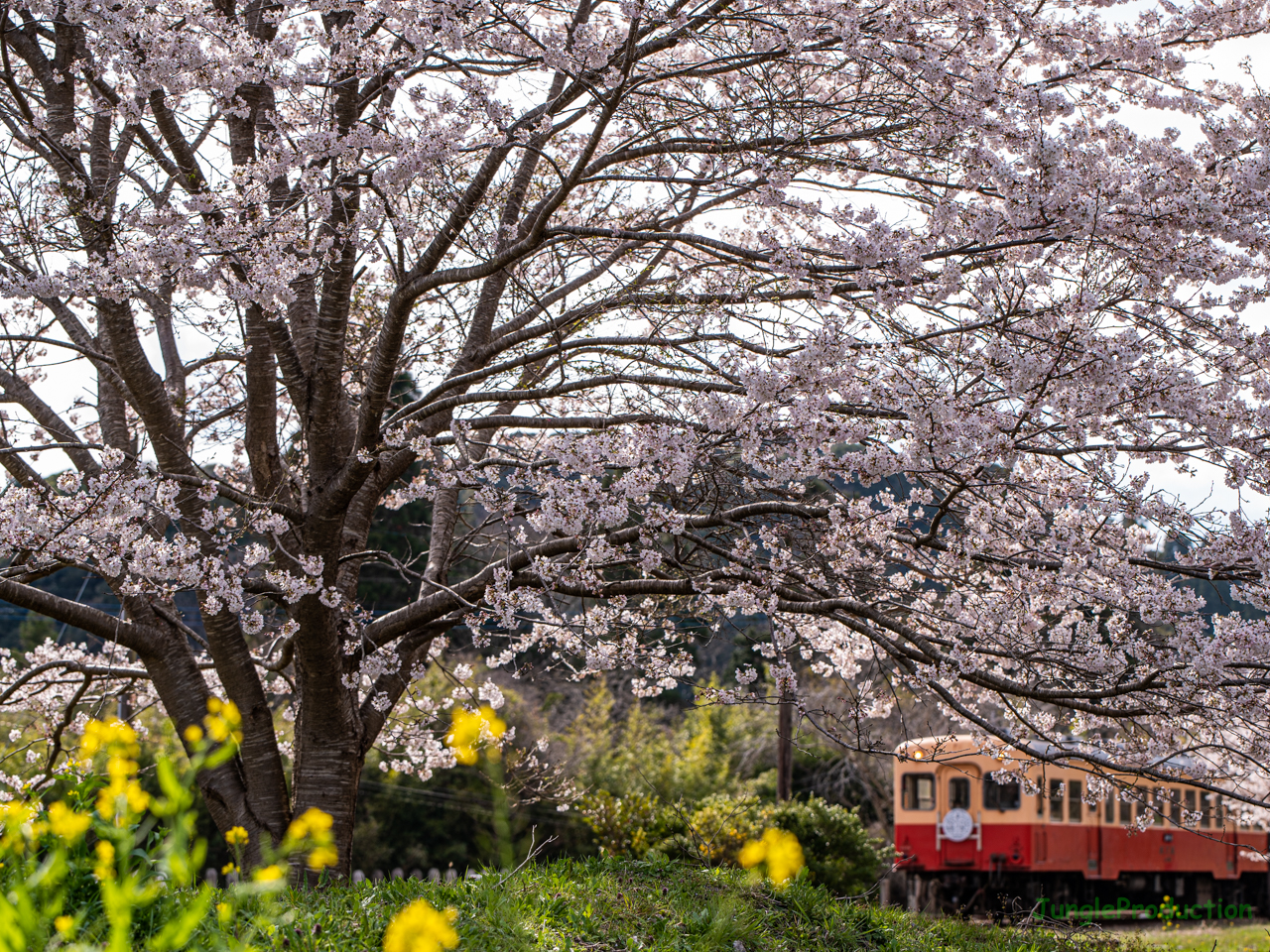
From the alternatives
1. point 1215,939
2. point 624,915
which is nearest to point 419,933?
point 624,915

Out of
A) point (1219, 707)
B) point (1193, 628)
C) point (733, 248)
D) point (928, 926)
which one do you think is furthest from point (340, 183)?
point (928, 926)

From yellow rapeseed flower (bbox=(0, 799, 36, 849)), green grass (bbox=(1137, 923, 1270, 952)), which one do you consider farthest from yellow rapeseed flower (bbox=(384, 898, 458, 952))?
green grass (bbox=(1137, 923, 1270, 952))

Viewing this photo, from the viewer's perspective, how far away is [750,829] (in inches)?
517

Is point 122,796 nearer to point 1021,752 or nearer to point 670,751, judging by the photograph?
point 1021,752

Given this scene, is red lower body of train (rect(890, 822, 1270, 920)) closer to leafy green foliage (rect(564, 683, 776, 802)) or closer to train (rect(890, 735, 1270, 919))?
train (rect(890, 735, 1270, 919))

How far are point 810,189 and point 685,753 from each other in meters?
19.6

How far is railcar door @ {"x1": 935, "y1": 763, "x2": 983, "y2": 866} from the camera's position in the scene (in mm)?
15555

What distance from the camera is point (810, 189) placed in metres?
5.47

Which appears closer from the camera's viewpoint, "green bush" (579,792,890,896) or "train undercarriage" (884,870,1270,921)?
"green bush" (579,792,890,896)

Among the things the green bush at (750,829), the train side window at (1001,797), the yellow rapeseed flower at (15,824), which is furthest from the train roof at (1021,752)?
the train side window at (1001,797)

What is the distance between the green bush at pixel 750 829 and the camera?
→ 1341 cm

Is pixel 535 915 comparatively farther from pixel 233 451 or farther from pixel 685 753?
pixel 685 753

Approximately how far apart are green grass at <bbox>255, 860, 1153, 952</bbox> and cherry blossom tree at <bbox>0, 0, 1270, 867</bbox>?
3.26 ft

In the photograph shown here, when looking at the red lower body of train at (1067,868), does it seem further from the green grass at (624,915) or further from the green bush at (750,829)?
the green grass at (624,915)
